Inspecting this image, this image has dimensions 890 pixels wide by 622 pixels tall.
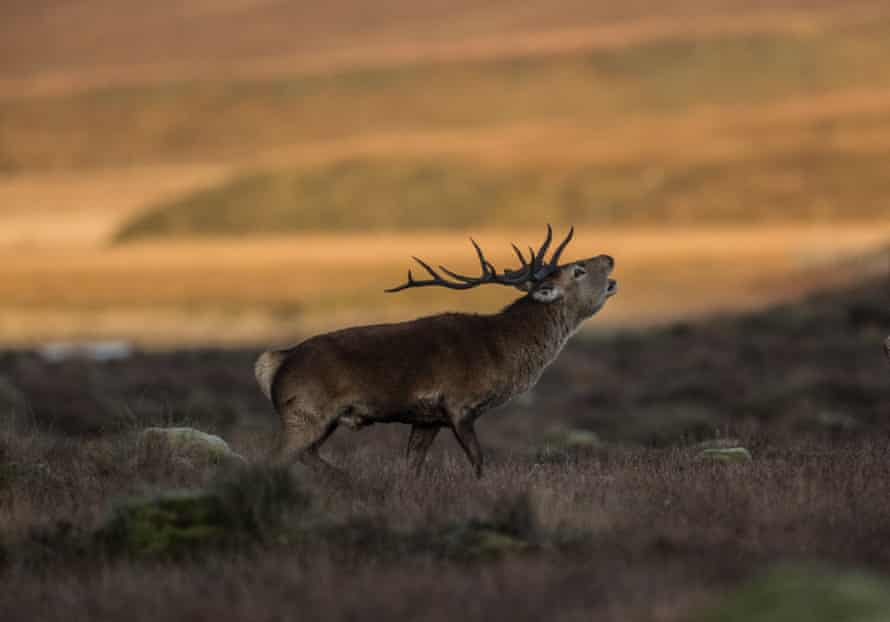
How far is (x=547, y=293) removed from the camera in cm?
1290

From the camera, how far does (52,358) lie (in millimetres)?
38125

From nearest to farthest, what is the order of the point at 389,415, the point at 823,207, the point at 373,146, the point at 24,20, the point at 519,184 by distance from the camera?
Answer: the point at 389,415 < the point at 823,207 < the point at 519,184 < the point at 373,146 < the point at 24,20

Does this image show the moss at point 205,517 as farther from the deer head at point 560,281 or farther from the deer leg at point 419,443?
the deer head at point 560,281

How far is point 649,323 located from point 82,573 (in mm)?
40581

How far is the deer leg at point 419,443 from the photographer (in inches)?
484

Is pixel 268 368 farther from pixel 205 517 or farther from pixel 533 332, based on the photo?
pixel 205 517

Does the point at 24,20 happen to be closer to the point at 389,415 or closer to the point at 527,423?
the point at 527,423

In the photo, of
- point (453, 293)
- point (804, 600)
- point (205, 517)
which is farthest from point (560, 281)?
point (453, 293)

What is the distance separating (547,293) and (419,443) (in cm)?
157

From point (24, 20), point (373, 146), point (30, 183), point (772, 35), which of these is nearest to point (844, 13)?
point (772, 35)

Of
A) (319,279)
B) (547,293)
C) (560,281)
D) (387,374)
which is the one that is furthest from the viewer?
(319,279)

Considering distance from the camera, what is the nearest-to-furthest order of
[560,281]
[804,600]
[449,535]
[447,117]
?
[804,600] < [449,535] < [560,281] < [447,117]

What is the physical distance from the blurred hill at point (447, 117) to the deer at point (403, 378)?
A: 84.1 m

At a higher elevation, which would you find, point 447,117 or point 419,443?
point 447,117
